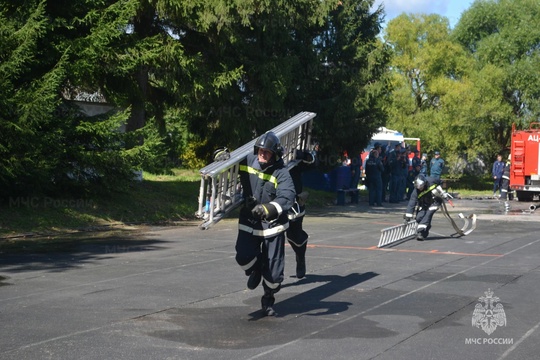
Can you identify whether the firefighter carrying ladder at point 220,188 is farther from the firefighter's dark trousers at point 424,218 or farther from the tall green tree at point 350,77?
the tall green tree at point 350,77

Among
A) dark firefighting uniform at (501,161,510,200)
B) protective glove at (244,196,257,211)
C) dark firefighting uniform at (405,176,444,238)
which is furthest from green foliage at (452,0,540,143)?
protective glove at (244,196,257,211)

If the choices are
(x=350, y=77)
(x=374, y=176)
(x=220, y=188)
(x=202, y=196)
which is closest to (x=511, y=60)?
(x=350, y=77)

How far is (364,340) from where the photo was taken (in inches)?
300

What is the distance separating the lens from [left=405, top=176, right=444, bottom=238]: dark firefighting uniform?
16.7 metres

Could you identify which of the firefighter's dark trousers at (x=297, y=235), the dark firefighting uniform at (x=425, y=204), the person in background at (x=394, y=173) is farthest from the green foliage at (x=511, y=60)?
the firefighter's dark trousers at (x=297, y=235)

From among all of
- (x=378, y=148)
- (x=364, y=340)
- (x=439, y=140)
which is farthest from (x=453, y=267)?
(x=439, y=140)

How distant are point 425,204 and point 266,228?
8.79 metres

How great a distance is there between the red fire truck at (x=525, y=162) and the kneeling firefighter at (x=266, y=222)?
87.4 feet

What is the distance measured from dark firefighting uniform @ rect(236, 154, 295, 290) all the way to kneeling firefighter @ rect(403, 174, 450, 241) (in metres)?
8.38

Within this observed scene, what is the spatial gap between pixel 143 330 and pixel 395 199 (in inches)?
938

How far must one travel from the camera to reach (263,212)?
821 cm

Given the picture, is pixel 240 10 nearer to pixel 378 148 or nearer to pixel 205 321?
pixel 378 148

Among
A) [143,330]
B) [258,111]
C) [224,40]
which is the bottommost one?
[143,330]

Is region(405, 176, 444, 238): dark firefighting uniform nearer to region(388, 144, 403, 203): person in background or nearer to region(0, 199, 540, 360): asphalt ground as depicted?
region(0, 199, 540, 360): asphalt ground
